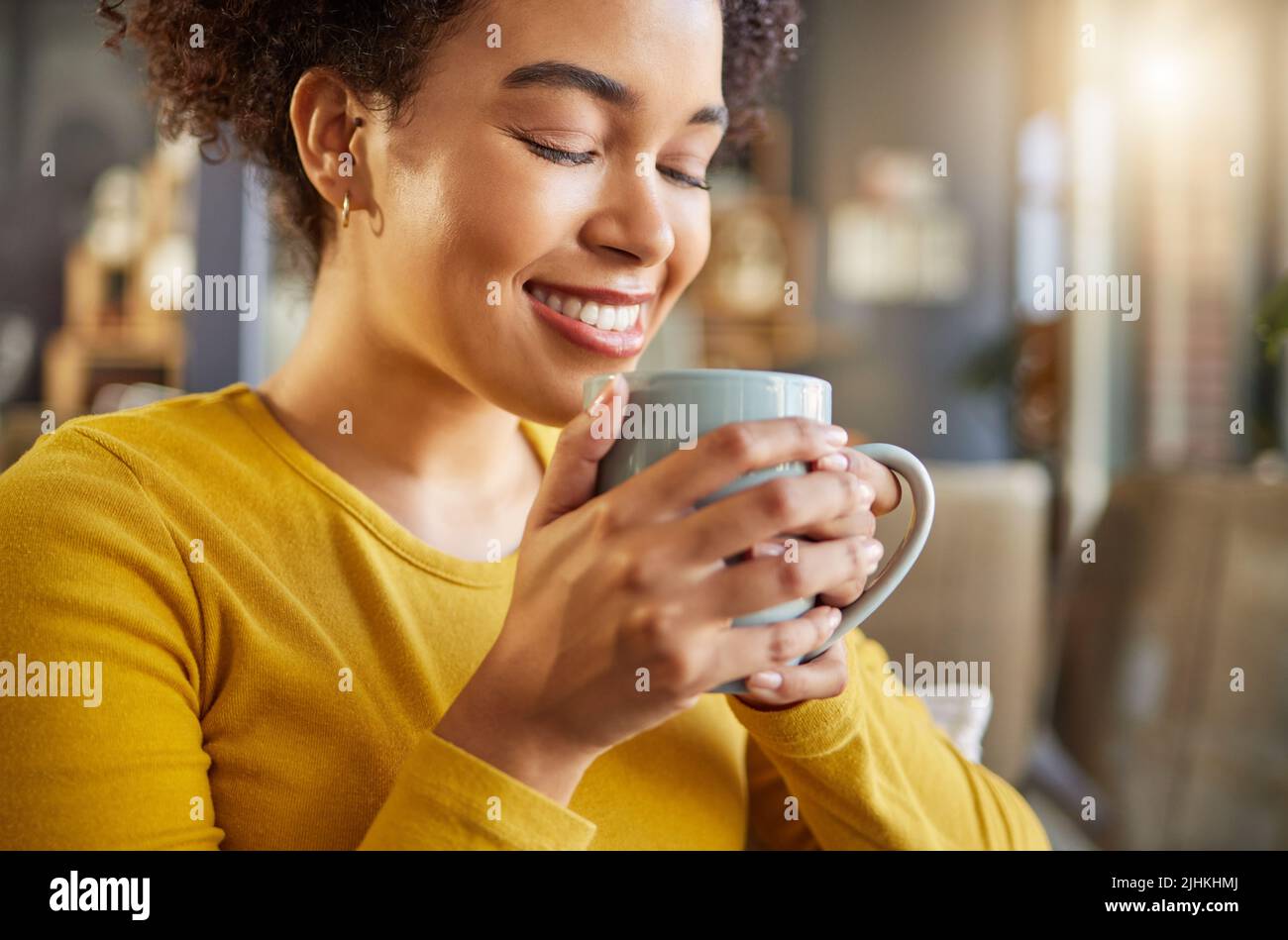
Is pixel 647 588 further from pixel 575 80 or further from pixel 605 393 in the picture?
pixel 575 80

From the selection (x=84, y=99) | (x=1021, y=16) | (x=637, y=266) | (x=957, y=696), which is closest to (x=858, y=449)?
(x=637, y=266)

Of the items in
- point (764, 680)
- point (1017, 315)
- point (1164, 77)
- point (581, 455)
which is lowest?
point (764, 680)

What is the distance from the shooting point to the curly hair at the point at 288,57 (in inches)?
29.9

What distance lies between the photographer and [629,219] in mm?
713

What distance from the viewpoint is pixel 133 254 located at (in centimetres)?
549

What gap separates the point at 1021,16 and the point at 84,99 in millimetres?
4880

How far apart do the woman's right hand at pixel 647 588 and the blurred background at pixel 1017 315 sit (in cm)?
69

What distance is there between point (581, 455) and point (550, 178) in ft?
0.74

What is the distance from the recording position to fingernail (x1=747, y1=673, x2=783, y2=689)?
531 mm

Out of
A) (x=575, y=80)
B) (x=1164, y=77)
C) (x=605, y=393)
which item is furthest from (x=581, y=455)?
(x=1164, y=77)

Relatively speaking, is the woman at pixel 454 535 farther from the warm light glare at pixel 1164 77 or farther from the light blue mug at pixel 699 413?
the warm light glare at pixel 1164 77

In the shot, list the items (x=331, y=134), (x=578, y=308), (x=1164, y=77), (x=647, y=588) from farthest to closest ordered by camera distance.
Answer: (x=1164, y=77)
(x=331, y=134)
(x=578, y=308)
(x=647, y=588)

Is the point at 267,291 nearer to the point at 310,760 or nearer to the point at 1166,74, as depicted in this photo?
the point at 310,760

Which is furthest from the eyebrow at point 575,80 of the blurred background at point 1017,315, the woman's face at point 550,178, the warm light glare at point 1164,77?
the warm light glare at point 1164,77
